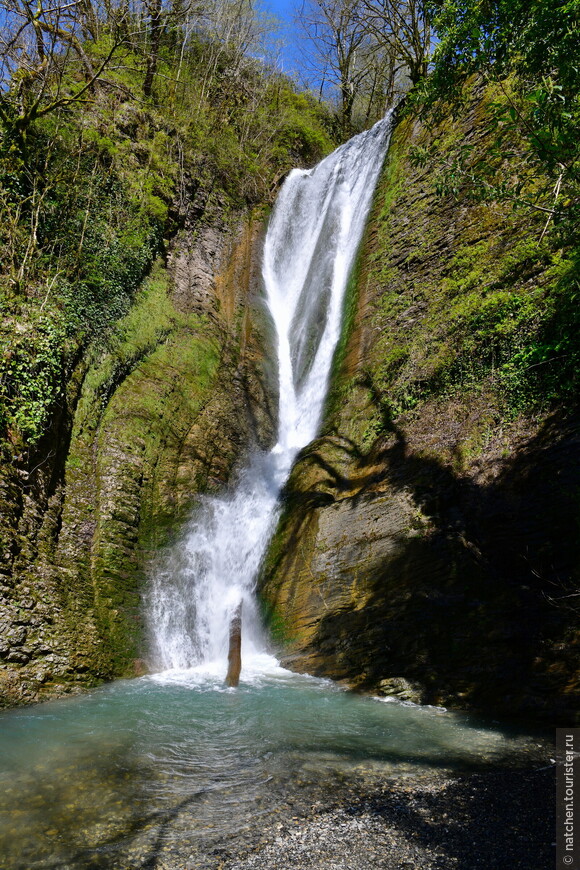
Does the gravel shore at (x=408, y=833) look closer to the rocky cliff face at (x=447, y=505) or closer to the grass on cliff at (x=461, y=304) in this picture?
the rocky cliff face at (x=447, y=505)

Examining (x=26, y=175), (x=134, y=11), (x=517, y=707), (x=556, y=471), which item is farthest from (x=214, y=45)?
→ (x=517, y=707)

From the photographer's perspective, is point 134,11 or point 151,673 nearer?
point 151,673

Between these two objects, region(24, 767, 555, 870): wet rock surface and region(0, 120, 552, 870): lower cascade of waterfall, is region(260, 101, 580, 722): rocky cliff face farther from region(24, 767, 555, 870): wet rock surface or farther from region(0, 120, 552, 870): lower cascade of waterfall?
region(24, 767, 555, 870): wet rock surface

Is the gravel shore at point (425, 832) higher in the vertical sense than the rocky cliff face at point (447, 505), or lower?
lower

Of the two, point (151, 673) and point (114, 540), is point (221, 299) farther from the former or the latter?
point (151, 673)

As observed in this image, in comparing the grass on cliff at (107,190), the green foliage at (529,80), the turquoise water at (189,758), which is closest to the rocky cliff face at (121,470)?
the grass on cliff at (107,190)

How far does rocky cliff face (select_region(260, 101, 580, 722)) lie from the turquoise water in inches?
28.4

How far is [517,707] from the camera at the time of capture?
6082 mm

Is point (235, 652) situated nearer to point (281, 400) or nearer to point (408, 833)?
point (408, 833)

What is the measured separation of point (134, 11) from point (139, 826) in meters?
24.2

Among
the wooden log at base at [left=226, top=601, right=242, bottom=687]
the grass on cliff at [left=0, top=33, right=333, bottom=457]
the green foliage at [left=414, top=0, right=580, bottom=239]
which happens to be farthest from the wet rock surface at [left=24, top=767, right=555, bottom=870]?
the grass on cliff at [left=0, top=33, right=333, bottom=457]

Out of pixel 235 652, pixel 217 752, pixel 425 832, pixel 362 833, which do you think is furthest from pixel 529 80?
pixel 235 652

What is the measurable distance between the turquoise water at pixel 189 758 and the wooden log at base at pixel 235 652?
18 centimetres

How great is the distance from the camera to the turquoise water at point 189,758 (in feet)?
11.6
